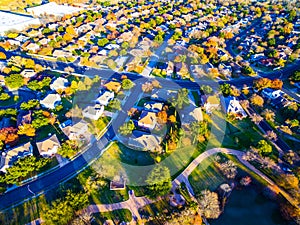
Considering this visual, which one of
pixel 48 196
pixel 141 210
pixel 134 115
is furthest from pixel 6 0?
pixel 141 210

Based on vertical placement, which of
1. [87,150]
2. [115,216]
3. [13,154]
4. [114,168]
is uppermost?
[13,154]

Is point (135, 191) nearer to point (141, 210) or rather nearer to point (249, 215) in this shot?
point (141, 210)

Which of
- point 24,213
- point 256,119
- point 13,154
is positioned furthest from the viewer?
point 256,119

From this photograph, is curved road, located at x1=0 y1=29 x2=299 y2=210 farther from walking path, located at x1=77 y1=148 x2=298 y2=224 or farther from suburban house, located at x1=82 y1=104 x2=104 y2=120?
walking path, located at x1=77 y1=148 x2=298 y2=224

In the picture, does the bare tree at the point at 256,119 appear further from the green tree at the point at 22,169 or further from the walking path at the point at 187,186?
the green tree at the point at 22,169

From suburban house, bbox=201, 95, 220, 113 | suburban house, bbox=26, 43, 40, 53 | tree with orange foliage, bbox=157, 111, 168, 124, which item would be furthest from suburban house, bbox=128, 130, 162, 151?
suburban house, bbox=26, 43, 40, 53

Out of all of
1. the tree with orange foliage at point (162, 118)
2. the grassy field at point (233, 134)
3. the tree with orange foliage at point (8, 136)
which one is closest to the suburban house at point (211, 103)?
the grassy field at point (233, 134)

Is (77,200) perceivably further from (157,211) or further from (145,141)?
(145,141)

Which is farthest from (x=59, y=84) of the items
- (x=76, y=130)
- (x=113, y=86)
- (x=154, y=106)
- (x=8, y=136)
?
(x=154, y=106)
